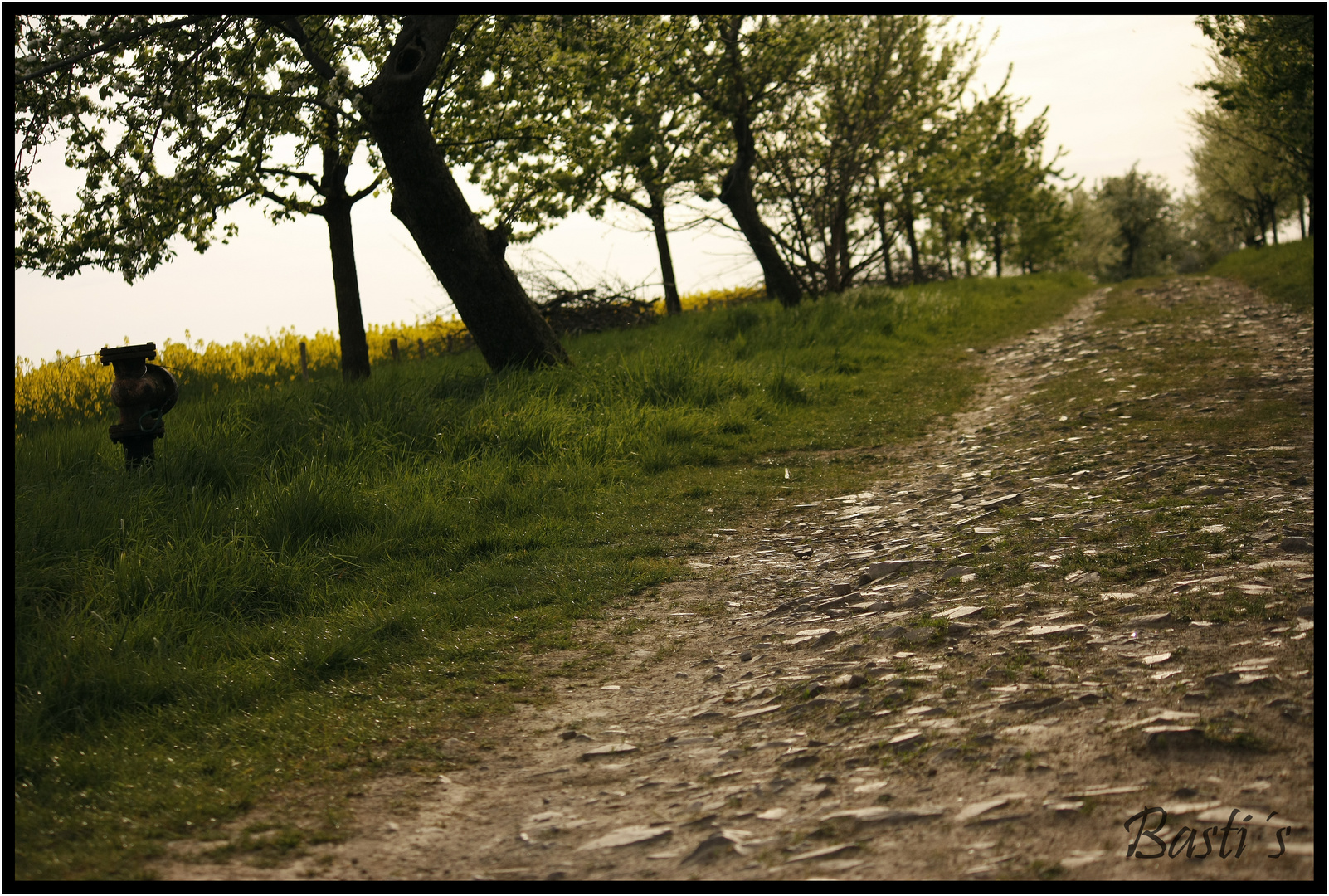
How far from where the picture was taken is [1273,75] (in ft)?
63.6

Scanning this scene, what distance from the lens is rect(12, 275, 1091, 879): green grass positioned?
3.95 m

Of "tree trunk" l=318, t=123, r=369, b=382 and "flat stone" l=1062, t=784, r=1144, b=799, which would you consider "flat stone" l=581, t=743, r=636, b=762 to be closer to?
"flat stone" l=1062, t=784, r=1144, b=799

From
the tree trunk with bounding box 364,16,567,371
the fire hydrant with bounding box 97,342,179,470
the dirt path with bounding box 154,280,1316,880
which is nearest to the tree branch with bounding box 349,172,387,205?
the tree trunk with bounding box 364,16,567,371

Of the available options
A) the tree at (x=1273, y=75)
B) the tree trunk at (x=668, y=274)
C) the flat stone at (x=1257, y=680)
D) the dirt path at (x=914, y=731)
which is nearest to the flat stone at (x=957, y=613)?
the dirt path at (x=914, y=731)

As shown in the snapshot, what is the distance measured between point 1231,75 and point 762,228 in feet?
64.7

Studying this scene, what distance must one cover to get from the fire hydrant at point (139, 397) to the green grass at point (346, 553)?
278 mm

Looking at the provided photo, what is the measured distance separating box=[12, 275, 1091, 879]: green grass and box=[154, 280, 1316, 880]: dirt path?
0.45 metres

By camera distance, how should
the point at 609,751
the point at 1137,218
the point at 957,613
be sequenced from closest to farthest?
1. the point at 609,751
2. the point at 957,613
3. the point at 1137,218

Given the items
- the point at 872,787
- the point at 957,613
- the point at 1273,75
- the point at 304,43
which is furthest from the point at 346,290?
the point at 1273,75

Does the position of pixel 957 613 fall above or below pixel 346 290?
below

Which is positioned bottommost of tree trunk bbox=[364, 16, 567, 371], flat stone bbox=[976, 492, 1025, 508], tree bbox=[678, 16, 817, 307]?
flat stone bbox=[976, 492, 1025, 508]

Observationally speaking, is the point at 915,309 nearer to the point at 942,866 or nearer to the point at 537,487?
the point at 537,487

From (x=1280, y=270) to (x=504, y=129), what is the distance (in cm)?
1768

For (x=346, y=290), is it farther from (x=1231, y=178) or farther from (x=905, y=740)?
(x=1231, y=178)
